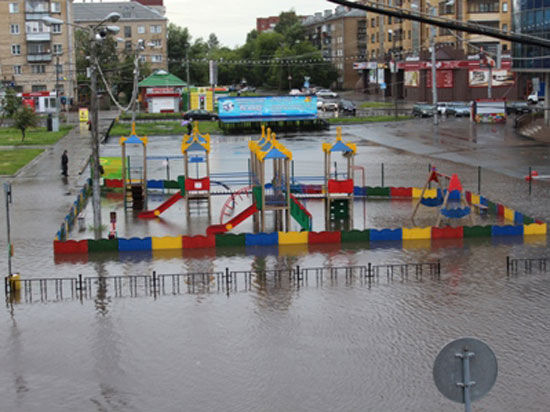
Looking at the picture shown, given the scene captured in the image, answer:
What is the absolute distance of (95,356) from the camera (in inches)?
654

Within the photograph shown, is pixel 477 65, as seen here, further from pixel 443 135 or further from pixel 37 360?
pixel 37 360

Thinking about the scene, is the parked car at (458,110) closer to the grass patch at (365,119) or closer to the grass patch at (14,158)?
the grass patch at (365,119)

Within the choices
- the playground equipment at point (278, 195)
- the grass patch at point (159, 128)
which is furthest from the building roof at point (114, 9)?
the playground equipment at point (278, 195)

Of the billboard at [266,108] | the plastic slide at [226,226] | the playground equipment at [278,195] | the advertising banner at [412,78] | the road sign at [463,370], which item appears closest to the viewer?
the road sign at [463,370]

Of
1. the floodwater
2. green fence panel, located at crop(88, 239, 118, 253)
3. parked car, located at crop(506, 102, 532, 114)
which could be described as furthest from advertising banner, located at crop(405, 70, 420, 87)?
green fence panel, located at crop(88, 239, 118, 253)

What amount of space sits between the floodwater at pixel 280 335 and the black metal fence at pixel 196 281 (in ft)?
0.75

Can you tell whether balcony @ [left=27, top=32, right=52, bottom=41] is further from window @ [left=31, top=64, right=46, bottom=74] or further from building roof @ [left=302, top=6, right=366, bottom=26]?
building roof @ [left=302, top=6, right=366, bottom=26]

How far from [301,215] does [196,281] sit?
6547 mm

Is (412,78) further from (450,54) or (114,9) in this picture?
(114,9)

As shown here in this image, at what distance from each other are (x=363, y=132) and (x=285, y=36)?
83436 mm

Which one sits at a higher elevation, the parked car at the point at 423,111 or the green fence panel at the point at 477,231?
the parked car at the point at 423,111

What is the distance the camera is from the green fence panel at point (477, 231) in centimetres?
2691

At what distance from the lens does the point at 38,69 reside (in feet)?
325

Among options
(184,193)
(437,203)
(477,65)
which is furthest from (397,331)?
(477,65)
